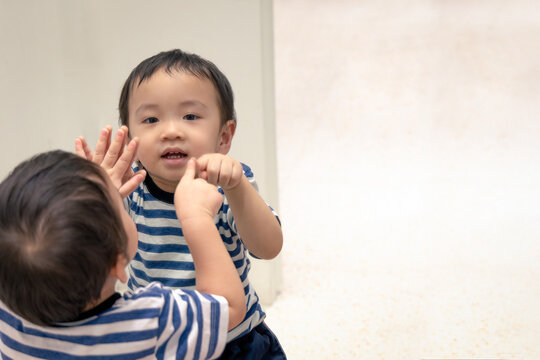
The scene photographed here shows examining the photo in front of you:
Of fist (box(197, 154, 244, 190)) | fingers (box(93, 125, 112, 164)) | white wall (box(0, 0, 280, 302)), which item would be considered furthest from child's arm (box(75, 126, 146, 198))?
white wall (box(0, 0, 280, 302))

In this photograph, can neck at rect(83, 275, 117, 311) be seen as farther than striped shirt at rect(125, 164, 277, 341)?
No

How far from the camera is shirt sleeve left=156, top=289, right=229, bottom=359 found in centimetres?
58

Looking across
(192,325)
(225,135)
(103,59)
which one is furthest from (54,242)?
(103,59)

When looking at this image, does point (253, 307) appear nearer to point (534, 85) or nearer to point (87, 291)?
point (87, 291)

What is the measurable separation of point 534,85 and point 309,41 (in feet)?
3.96

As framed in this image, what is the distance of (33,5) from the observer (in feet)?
4.33

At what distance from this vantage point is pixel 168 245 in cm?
79

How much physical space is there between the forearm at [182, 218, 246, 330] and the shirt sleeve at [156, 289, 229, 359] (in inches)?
0.7

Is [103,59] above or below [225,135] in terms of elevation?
above

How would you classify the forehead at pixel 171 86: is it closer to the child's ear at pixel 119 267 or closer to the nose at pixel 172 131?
the nose at pixel 172 131

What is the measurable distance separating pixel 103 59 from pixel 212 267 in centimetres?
95

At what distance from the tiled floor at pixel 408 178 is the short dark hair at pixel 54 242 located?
33.7 inches

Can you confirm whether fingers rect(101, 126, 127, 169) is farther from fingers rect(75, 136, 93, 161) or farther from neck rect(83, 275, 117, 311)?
neck rect(83, 275, 117, 311)

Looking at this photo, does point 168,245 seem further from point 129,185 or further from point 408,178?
point 408,178
